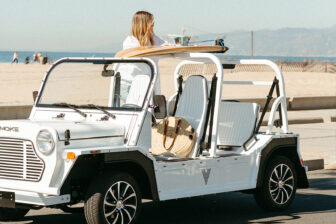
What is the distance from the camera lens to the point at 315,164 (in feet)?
45.1

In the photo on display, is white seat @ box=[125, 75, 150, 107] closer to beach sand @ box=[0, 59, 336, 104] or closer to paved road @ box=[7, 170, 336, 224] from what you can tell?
paved road @ box=[7, 170, 336, 224]

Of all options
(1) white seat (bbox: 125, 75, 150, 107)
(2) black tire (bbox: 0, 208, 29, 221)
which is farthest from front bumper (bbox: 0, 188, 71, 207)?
(1) white seat (bbox: 125, 75, 150, 107)

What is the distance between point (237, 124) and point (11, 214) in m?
2.84

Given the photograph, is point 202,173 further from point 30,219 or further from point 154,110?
point 30,219

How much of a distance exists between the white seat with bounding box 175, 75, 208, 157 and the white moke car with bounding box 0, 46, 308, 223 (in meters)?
0.01

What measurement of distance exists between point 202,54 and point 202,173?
1325 mm

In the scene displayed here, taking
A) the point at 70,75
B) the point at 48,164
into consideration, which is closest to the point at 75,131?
the point at 48,164

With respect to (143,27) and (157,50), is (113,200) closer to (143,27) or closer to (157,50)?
(157,50)

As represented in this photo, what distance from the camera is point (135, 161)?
25.3 ft

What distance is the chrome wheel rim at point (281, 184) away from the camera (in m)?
9.50

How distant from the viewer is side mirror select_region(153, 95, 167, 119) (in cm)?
783

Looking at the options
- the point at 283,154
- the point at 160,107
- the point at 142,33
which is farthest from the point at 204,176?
the point at 142,33

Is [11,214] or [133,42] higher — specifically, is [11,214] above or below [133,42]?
below

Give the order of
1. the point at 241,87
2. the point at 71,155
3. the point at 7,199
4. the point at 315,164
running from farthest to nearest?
1. the point at 241,87
2. the point at 315,164
3. the point at 7,199
4. the point at 71,155
